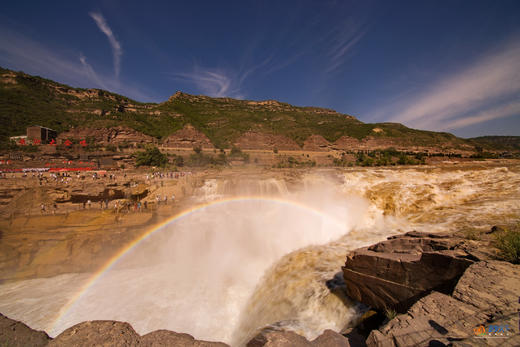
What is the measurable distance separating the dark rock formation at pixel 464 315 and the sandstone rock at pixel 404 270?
1.82ft

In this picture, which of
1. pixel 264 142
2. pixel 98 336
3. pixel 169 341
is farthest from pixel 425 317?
pixel 264 142

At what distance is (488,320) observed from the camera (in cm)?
→ 249

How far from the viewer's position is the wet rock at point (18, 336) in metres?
2.70

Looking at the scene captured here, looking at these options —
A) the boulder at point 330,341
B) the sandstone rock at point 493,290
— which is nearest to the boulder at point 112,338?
the boulder at point 330,341

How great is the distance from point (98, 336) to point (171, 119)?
85926 millimetres

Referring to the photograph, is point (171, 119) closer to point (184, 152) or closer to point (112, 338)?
point (184, 152)

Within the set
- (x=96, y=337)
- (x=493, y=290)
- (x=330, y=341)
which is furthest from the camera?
(x=330, y=341)

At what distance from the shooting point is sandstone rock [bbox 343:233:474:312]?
4.00 metres

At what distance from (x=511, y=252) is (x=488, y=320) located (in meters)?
2.67

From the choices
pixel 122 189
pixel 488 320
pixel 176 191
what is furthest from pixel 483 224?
pixel 122 189

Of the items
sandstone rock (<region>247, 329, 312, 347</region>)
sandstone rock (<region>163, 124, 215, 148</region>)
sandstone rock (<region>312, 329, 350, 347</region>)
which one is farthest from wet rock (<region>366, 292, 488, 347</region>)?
sandstone rock (<region>163, 124, 215, 148</region>)

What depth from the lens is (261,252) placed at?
12.8 metres

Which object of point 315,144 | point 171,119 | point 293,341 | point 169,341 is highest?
point 171,119

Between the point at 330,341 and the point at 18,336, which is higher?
the point at 18,336
